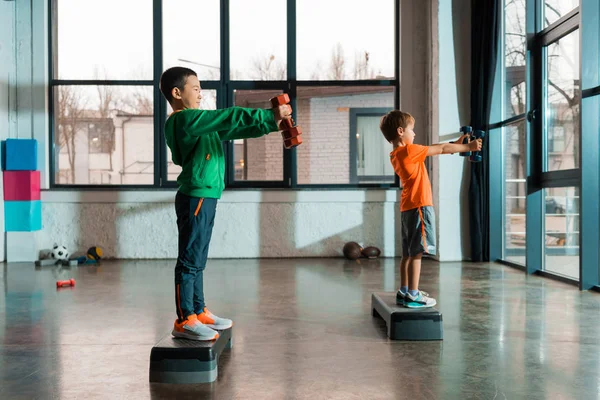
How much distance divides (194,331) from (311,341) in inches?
Answer: 31.2

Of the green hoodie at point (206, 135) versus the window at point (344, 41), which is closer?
the green hoodie at point (206, 135)

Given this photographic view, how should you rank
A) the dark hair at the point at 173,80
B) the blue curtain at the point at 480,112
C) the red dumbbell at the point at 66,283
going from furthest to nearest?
1. the blue curtain at the point at 480,112
2. the red dumbbell at the point at 66,283
3. the dark hair at the point at 173,80

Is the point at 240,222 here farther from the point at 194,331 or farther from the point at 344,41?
the point at 194,331

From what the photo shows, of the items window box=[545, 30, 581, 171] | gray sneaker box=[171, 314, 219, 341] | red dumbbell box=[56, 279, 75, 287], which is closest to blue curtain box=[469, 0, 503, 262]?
window box=[545, 30, 581, 171]

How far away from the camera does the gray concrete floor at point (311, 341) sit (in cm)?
244

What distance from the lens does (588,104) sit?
4.77 m

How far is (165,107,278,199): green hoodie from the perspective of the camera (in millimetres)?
2506

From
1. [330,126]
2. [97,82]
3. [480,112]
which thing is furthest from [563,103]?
[97,82]

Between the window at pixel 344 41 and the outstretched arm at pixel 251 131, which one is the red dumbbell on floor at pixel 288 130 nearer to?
the outstretched arm at pixel 251 131

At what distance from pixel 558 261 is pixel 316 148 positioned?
2.99 m

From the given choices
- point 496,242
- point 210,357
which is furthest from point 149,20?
point 210,357

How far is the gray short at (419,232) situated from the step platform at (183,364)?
4.35 feet

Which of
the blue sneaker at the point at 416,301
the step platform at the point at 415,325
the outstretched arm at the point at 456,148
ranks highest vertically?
the outstretched arm at the point at 456,148

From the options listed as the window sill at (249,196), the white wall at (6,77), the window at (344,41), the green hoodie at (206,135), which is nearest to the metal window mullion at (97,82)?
the white wall at (6,77)
